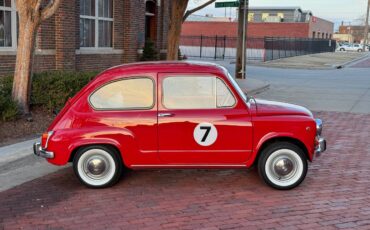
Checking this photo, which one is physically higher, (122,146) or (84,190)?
(122,146)

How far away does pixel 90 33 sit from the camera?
14.9 metres

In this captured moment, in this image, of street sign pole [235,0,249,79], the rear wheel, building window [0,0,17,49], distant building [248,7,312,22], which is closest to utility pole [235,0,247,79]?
street sign pole [235,0,249,79]

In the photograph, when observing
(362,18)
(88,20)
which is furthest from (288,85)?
(362,18)

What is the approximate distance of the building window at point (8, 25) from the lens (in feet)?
37.7

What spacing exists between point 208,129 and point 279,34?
184 feet

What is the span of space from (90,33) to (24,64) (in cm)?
657

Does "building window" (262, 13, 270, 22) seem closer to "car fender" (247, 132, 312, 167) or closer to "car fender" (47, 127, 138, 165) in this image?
"car fender" (247, 132, 312, 167)

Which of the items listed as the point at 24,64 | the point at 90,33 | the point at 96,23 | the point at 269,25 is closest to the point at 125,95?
the point at 24,64

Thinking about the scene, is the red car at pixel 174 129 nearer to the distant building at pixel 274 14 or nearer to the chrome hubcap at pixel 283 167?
the chrome hubcap at pixel 283 167

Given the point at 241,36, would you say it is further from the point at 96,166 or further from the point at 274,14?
the point at 274,14

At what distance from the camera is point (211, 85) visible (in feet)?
18.1

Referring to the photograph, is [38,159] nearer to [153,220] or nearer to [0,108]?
[0,108]

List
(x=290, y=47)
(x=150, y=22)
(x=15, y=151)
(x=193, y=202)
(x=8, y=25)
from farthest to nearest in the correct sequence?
(x=290, y=47) < (x=150, y=22) < (x=8, y=25) < (x=15, y=151) < (x=193, y=202)

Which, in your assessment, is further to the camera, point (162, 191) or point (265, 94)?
point (265, 94)
